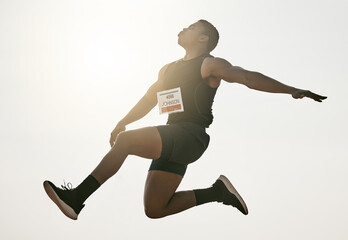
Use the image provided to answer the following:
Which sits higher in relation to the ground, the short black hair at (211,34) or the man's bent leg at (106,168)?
the short black hair at (211,34)

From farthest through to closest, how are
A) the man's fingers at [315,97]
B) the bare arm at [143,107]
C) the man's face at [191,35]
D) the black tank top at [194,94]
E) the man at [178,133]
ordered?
the bare arm at [143,107] → the man's face at [191,35] → the black tank top at [194,94] → the man at [178,133] → the man's fingers at [315,97]

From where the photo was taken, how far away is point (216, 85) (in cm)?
435

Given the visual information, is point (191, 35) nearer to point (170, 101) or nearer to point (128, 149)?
point (170, 101)

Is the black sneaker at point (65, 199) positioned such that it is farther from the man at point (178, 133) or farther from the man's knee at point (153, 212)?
the man's knee at point (153, 212)

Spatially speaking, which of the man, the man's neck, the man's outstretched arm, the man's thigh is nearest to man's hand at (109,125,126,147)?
the man

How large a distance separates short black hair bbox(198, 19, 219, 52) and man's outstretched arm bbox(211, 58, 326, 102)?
507 mm

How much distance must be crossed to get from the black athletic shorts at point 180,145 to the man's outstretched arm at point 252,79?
0.53m

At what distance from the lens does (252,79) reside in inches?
155

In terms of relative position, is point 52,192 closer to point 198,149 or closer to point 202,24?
point 198,149

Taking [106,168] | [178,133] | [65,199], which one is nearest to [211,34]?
[178,133]

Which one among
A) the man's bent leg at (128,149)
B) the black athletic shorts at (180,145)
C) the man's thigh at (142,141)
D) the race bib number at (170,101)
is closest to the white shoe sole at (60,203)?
the man's bent leg at (128,149)

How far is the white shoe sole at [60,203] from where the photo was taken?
147 inches

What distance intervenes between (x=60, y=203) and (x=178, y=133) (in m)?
1.11

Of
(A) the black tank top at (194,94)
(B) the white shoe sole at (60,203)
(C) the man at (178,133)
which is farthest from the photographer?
(A) the black tank top at (194,94)
